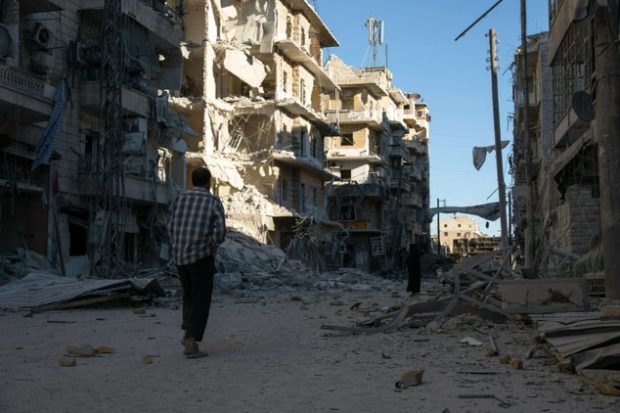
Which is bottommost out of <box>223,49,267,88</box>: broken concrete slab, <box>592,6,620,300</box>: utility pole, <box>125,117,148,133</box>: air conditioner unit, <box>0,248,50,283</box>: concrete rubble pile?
<box>0,248,50,283</box>: concrete rubble pile

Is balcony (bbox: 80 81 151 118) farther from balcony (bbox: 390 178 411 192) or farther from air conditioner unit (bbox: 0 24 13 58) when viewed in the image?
balcony (bbox: 390 178 411 192)

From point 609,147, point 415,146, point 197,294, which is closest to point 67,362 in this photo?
point 197,294

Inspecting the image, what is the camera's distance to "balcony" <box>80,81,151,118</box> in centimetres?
2442

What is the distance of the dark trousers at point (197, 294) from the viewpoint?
645 centimetres

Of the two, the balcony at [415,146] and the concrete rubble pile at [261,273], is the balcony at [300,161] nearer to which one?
the concrete rubble pile at [261,273]

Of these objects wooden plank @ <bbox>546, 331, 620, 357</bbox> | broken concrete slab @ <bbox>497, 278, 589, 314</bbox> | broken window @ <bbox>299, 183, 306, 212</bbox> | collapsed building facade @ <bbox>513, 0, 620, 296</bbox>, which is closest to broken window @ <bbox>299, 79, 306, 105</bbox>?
broken window @ <bbox>299, 183, 306, 212</bbox>

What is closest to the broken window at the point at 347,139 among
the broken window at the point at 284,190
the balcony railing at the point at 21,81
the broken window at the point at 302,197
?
the broken window at the point at 302,197

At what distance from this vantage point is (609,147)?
10.7 metres

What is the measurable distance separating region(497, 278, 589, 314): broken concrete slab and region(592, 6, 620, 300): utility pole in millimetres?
2282

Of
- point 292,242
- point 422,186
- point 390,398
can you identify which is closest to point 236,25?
point 292,242

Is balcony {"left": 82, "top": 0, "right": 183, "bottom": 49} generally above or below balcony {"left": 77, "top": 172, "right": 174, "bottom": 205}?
above

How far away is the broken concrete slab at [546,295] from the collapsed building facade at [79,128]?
14760mm

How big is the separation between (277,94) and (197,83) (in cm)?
547

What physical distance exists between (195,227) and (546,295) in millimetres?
4329
